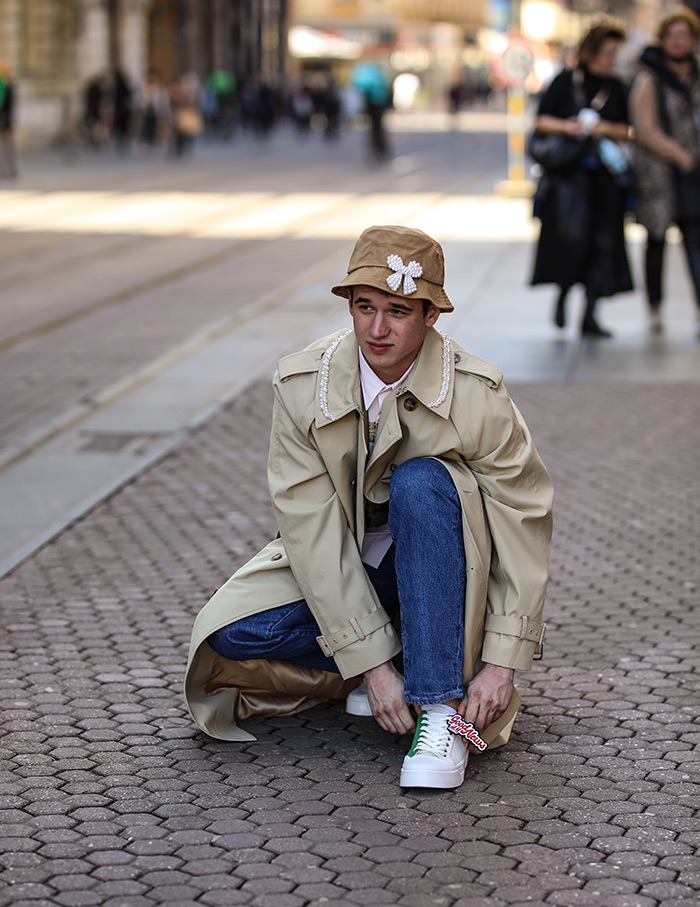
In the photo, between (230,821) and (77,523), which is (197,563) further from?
(230,821)

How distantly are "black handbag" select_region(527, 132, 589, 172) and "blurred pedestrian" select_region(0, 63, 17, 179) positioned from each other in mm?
16454

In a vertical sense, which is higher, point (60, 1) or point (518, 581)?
point (60, 1)

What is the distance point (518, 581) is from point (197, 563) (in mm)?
2083

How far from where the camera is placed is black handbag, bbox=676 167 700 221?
363 inches

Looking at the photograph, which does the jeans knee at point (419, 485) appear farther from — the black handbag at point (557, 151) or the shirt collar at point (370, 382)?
the black handbag at point (557, 151)

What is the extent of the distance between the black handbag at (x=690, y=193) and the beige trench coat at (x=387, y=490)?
5943 millimetres

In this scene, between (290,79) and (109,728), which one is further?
(290,79)

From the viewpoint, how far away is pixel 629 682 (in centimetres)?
425

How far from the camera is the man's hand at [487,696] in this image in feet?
11.5

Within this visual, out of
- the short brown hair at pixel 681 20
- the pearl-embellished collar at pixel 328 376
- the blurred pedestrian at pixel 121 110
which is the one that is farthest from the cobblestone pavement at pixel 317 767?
the blurred pedestrian at pixel 121 110

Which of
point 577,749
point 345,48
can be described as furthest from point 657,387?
point 345,48

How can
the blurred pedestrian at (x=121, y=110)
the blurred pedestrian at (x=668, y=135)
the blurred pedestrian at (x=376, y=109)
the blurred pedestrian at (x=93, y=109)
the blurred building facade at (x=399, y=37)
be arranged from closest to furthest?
the blurred pedestrian at (x=668, y=135), the blurred pedestrian at (x=376, y=109), the blurred pedestrian at (x=93, y=109), the blurred pedestrian at (x=121, y=110), the blurred building facade at (x=399, y=37)

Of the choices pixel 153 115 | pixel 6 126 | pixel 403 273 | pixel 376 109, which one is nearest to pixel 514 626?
pixel 403 273

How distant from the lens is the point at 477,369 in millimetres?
3627
